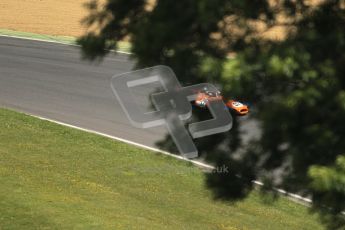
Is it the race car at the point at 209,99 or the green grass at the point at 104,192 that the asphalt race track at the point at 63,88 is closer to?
the green grass at the point at 104,192

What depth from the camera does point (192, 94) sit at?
209 inches

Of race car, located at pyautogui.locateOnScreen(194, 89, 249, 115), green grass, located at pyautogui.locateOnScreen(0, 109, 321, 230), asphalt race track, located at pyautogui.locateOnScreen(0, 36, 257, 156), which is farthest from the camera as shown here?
asphalt race track, located at pyautogui.locateOnScreen(0, 36, 257, 156)

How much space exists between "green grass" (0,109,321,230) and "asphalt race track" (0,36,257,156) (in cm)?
141

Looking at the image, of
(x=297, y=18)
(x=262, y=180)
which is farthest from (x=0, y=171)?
(x=297, y=18)

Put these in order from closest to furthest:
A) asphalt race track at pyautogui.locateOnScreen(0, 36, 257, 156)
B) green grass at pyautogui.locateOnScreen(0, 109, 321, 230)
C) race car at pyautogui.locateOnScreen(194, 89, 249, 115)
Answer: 1. race car at pyautogui.locateOnScreen(194, 89, 249, 115)
2. green grass at pyautogui.locateOnScreen(0, 109, 321, 230)
3. asphalt race track at pyautogui.locateOnScreen(0, 36, 257, 156)

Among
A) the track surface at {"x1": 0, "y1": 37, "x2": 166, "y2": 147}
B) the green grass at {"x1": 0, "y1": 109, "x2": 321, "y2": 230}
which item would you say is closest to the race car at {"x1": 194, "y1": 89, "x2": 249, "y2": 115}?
the green grass at {"x1": 0, "y1": 109, "x2": 321, "y2": 230}

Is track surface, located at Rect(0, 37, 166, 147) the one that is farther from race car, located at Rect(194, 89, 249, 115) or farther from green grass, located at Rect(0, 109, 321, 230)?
race car, located at Rect(194, 89, 249, 115)

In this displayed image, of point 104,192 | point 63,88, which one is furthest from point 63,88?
point 104,192

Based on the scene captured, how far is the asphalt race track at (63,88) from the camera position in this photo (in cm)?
1841

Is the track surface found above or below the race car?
below

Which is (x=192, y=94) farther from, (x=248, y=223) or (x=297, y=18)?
(x=248, y=223)

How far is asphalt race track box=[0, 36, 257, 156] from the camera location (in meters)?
18.4

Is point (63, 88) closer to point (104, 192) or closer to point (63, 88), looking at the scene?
point (63, 88)

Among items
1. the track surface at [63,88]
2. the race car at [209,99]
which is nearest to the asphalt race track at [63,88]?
the track surface at [63,88]
